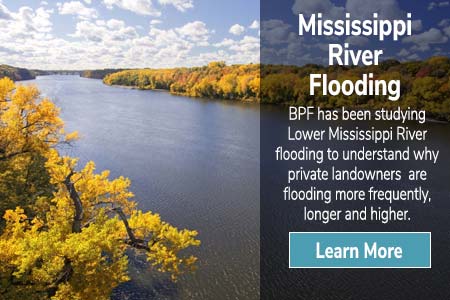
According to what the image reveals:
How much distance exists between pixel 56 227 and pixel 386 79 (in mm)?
59056

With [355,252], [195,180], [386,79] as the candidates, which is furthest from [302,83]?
[355,252]

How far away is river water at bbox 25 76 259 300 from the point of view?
15.5 meters

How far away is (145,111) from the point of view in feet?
202

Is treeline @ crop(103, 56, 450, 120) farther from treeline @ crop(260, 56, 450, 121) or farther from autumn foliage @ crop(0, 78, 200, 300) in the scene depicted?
autumn foliage @ crop(0, 78, 200, 300)

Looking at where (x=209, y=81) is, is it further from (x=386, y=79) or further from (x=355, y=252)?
(x=355, y=252)

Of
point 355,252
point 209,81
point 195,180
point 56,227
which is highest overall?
point 209,81

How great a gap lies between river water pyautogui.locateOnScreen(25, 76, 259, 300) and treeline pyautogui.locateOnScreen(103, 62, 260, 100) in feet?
88.7

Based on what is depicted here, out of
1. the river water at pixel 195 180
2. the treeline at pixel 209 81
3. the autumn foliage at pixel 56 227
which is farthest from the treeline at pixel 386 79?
the autumn foliage at pixel 56 227

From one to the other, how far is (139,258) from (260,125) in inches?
1297

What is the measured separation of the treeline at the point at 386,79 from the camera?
54000 mm

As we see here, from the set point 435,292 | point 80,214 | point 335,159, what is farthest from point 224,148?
point 80,214

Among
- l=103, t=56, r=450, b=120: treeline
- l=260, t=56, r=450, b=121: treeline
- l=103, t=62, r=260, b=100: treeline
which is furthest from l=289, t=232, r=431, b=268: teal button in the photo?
l=103, t=62, r=260, b=100: treeline

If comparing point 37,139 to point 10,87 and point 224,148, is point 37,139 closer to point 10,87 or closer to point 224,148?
point 10,87

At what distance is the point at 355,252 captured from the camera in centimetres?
1575
